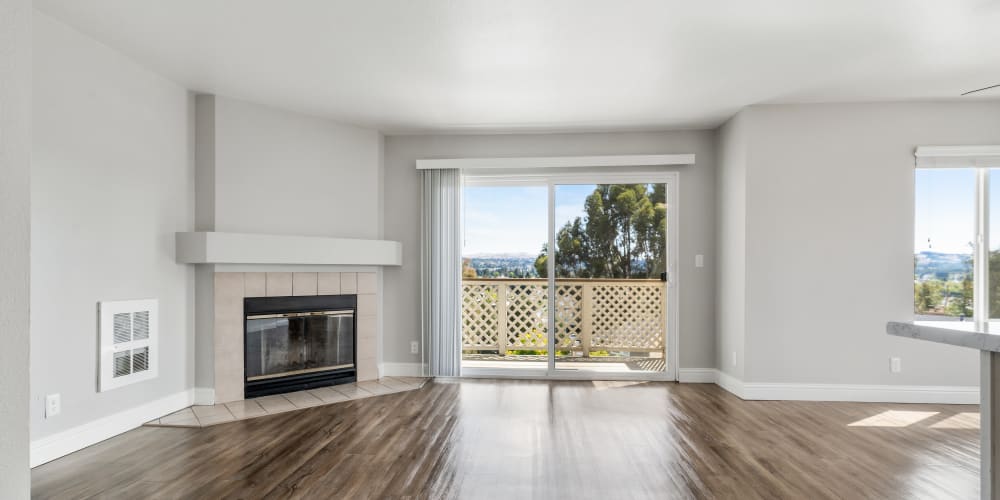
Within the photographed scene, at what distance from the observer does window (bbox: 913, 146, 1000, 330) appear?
4.11 meters

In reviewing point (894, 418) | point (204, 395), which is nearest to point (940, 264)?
point (894, 418)

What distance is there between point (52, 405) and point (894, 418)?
5.34 m

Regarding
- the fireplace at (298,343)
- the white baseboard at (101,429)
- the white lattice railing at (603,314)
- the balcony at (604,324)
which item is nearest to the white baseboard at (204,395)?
the white baseboard at (101,429)

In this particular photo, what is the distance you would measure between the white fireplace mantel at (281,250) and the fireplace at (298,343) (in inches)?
14.7

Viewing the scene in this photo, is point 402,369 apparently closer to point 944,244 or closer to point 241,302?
point 241,302

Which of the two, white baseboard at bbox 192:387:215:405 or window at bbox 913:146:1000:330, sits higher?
window at bbox 913:146:1000:330

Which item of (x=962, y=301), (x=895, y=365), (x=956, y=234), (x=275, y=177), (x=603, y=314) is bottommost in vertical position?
(x=895, y=365)

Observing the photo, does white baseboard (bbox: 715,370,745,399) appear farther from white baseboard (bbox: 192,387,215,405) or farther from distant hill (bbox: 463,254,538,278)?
white baseboard (bbox: 192,387,215,405)

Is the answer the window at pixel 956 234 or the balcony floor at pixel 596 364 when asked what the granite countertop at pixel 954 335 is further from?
the balcony floor at pixel 596 364

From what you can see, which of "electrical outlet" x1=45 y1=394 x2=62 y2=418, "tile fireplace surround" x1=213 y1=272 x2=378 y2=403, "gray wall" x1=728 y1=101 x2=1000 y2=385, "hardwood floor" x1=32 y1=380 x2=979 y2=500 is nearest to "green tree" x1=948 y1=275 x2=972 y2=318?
"gray wall" x1=728 y1=101 x2=1000 y2=385

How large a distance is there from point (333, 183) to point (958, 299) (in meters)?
Result: 5.27

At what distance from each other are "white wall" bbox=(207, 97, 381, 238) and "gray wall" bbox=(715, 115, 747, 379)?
10.6 ft

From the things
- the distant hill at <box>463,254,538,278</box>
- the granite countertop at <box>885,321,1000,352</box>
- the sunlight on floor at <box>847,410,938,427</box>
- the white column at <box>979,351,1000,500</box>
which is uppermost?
the distant hill at <box>463,254,538,278</box>

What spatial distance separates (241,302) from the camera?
13.7 feet
